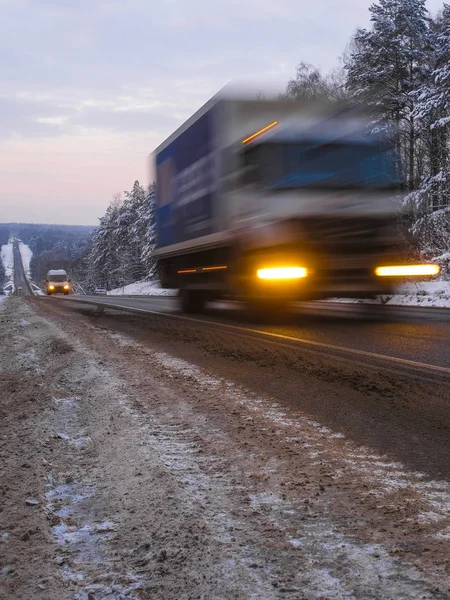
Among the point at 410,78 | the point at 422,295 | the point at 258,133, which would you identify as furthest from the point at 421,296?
the point at 410,78

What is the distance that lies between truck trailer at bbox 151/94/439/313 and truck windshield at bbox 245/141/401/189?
0.02 meters

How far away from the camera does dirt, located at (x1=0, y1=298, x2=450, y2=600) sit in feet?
6.65

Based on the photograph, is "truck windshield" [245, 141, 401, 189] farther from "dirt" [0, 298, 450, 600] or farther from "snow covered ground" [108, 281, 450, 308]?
"snow covered ground" [108, 281, 450, 308]

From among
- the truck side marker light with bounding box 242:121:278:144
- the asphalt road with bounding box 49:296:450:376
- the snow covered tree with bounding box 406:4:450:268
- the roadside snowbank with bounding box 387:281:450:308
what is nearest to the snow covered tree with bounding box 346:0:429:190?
the snow covered tree with bounding box 406:4:450:268

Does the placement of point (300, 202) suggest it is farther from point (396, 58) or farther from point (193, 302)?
point (396, 58)

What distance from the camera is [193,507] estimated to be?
2633mm

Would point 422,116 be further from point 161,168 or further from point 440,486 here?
point 440,486

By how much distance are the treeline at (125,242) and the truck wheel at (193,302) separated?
144ft

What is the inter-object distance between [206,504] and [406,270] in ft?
26.1

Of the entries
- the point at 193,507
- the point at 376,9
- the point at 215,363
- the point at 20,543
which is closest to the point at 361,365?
the point at 215,363


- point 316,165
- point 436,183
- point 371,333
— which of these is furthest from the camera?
point 436,183

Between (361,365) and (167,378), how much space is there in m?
2.00

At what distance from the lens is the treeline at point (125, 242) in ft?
213

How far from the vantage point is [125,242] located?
83.4 m
